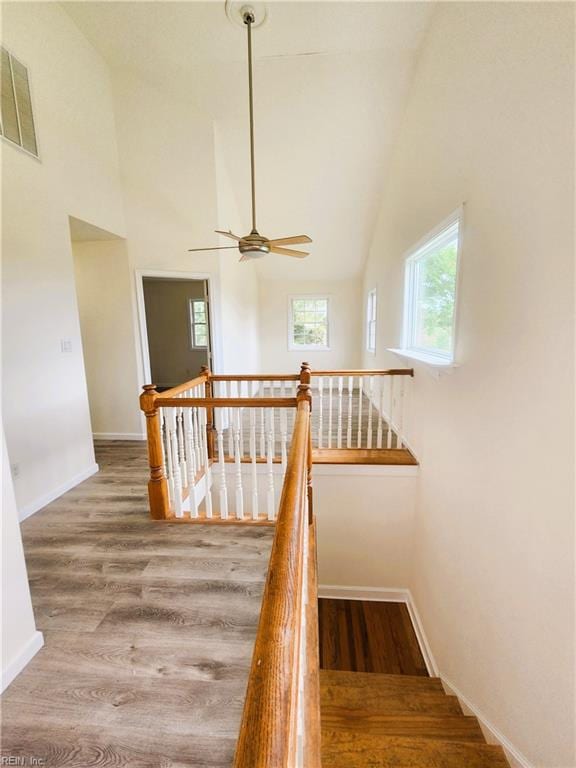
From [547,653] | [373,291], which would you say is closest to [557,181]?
[547,653]

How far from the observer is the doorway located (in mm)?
7117

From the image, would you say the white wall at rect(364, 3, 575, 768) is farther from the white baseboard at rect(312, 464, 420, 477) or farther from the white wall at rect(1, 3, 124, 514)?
the white wall at rect(1, 3, 124, 514)

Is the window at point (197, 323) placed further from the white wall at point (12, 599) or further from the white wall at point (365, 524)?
the white wall at point (12, 599)

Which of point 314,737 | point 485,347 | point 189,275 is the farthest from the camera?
point 189,275

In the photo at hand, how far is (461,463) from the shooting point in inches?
85.7

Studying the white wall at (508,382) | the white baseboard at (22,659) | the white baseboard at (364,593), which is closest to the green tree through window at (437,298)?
the white wall at (508,382)

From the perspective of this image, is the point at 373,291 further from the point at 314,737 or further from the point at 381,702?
the point at 314,737

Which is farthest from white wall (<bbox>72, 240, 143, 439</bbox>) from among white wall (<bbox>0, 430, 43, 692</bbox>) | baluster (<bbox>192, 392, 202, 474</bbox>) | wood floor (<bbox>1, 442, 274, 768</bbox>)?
white wall (<bbox>0, 430, 43, 692</bbox>)

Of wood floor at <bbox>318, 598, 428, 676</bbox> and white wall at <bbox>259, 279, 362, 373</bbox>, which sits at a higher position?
white wall at <bbox>259, 279, 362, 373</bbox>

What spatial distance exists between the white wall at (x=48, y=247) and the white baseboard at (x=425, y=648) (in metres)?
2.86

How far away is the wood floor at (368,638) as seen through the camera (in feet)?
9.02

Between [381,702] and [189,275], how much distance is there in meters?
4.22

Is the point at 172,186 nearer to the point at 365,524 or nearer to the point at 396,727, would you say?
the point at 365,524

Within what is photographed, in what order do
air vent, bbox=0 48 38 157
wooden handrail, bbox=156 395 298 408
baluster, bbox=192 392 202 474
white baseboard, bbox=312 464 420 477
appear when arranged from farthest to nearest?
white baseboard, bbox=312 464 420 477 < baluster, bbox=192 392 202 474 < air vent, bbox=0 48 38 157 < wooden handrail, bbox=156 395 298 408
